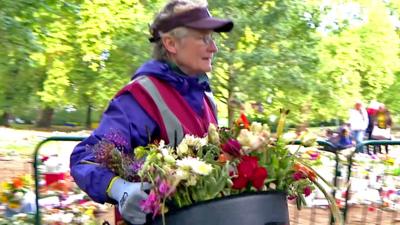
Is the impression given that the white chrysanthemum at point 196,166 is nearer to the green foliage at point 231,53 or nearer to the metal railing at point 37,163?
the metal railing at point 37,163

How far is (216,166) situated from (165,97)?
364 mm

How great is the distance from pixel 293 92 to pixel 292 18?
1813 millimetres

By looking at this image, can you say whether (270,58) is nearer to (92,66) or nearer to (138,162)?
(92,66)

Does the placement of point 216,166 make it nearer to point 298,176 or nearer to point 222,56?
point 298,176

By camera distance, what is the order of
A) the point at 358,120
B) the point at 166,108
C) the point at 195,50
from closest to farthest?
the point at 166,108 → the point at 195,50 → the point at 358,120

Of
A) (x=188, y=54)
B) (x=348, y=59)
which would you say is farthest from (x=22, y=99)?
(x=188, y=54)

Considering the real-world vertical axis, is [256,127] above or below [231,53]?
above

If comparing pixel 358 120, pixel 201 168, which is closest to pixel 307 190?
pixel 201 168

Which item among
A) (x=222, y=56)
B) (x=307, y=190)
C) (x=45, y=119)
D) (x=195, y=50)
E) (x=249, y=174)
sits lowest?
(x=45, y=119)

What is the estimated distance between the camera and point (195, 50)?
1951 millimetres

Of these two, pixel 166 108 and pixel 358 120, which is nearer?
pixel 166 108

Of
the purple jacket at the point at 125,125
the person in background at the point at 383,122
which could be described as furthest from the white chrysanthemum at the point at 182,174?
the person in background at the point at 383,122

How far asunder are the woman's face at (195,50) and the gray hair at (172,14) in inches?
0.9

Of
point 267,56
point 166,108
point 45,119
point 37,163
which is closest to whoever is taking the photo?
point 166,108
